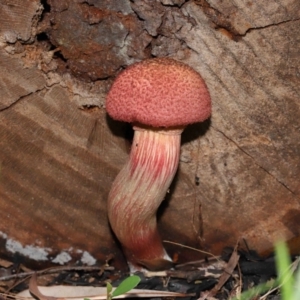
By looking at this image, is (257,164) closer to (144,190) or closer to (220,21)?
(144,190)

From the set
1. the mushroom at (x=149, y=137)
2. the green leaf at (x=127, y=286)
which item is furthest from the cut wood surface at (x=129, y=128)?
the green leaf at (x=127, y=286)

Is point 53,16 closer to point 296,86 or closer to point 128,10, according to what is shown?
point 128,10

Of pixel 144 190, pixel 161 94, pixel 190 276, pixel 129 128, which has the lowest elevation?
pixel 190 276

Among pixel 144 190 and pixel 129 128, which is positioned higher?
pixel 129 128

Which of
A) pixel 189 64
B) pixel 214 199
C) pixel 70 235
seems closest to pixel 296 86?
pixel 189 64

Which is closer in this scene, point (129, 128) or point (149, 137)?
point (149, 137)

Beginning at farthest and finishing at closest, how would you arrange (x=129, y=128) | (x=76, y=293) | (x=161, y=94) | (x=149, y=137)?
(x=76, y=293)
(x=129, y=128)
(x=149, y=137)
(x=161, y=94)

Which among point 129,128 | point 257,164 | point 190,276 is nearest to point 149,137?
point 129,128

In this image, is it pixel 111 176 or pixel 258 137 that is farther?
pixel 111 176
